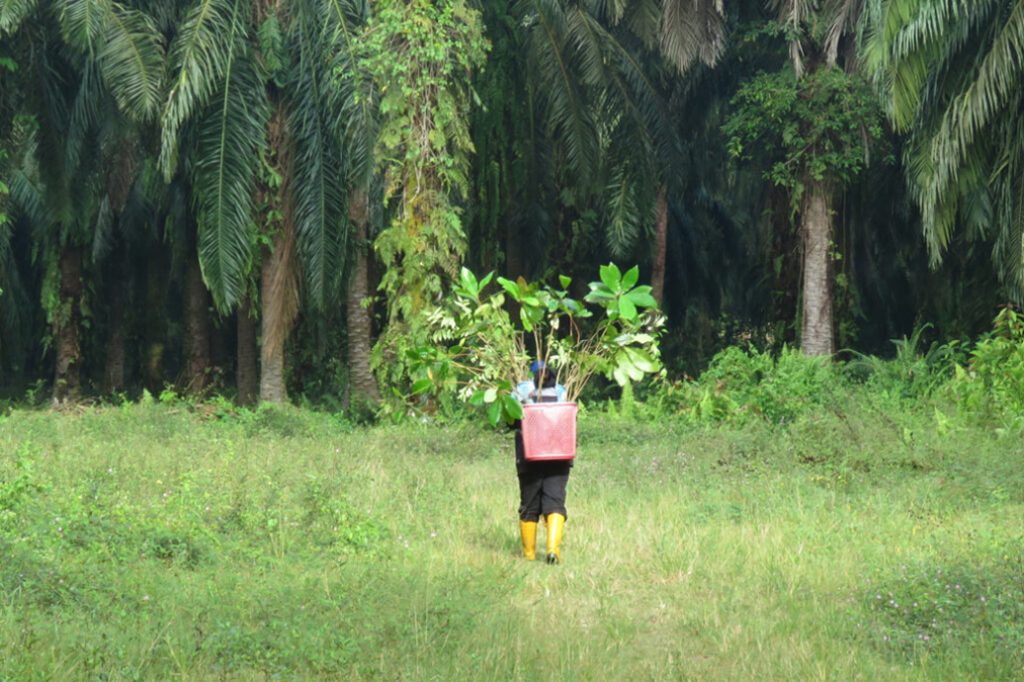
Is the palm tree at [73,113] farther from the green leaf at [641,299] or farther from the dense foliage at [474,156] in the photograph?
the green leaf at [641,299]

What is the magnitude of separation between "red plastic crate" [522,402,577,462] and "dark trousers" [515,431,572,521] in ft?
0.89

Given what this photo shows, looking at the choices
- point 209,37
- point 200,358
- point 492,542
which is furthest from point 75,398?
point 492,542

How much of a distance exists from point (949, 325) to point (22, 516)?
17675 mm

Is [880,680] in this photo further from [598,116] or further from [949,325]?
[949,325]

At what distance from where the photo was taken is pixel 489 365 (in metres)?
10.7

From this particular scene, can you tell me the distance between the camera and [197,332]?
2628 cm

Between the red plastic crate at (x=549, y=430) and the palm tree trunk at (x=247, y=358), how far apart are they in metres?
15.4

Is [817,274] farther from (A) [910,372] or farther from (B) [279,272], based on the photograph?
(B) [279,272]

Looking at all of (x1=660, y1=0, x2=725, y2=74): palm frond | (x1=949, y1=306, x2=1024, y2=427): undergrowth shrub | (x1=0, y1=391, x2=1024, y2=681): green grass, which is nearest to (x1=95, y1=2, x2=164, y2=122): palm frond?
(x1=0, y1=391, x2=1024, y2=681): green grass

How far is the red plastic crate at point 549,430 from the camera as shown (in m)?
10.1

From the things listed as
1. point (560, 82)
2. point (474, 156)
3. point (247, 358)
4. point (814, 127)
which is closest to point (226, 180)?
point (474, 156)

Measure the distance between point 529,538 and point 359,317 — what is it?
41.0 ft

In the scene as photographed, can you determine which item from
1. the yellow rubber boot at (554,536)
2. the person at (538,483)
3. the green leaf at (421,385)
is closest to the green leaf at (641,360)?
the person at (538,483)

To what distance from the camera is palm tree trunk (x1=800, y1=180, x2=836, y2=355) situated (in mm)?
22406
